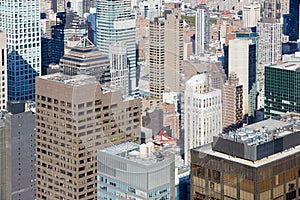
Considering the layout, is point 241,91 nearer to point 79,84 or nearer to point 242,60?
point 242,60

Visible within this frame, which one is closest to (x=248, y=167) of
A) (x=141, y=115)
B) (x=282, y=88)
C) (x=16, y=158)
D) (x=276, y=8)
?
(x=141, y=115)

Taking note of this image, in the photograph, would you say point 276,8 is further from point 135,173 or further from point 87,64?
point 135,173

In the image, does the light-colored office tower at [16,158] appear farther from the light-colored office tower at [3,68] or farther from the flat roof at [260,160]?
the flat roof at [260,160]

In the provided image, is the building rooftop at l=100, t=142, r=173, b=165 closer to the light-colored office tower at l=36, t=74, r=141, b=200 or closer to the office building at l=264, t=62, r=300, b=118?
the light-colored office tower at l=36, t=74, r=141, b=200

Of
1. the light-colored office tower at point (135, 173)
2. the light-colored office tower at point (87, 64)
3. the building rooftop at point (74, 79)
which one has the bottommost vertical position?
the light-colored office tower at point (135, 173)

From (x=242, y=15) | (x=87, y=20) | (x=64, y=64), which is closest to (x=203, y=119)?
(x=64, y=64)

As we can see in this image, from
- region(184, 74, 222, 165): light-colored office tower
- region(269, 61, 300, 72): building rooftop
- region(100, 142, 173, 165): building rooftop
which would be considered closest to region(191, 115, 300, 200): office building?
region(184, 74, 222, 165): light-colored office tower

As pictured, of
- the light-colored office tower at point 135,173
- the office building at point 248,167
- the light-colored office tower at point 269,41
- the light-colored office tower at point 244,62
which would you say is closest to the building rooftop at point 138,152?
the light-colored office tower at point 135,173
